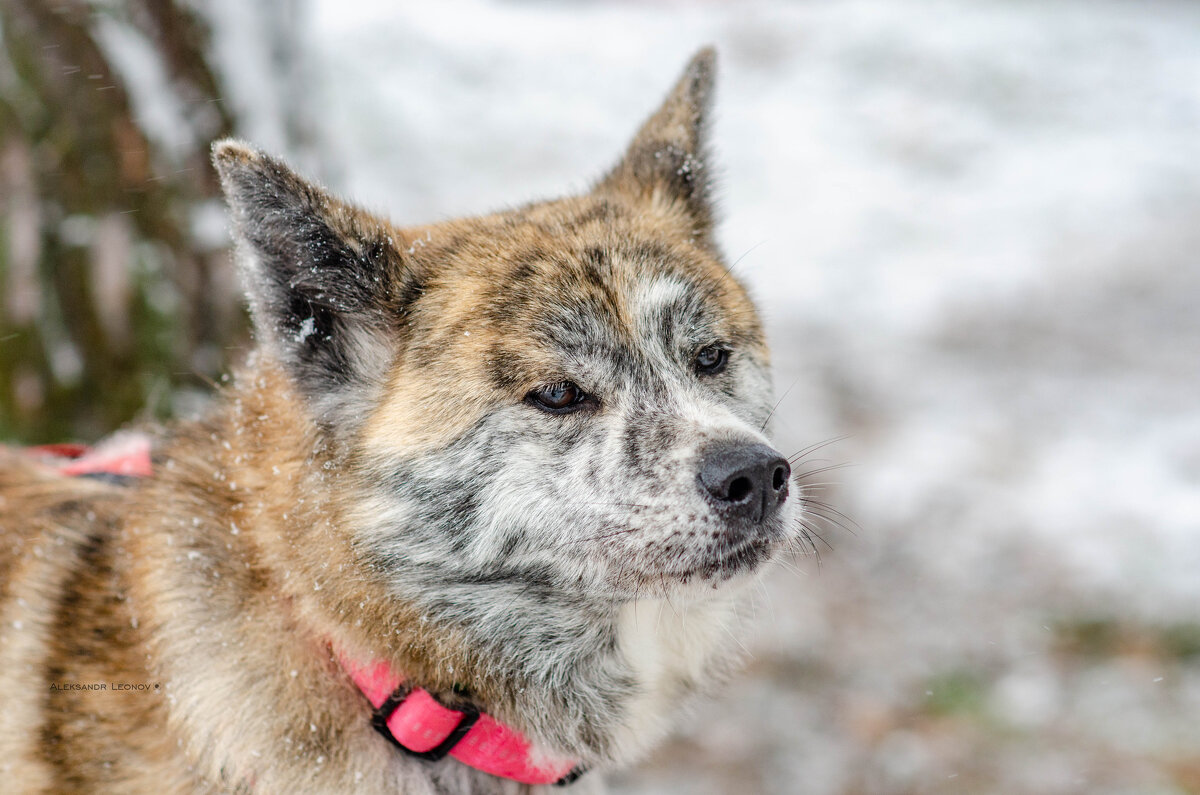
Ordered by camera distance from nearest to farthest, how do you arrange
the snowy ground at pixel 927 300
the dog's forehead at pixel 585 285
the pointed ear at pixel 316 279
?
the pointed ear at pixel 316 279, the dog's forehead at pixel 585 285, the snowy ground at pixel 927 300

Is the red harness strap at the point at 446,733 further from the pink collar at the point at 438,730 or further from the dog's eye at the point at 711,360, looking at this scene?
the dog's eye at the point at 711,360

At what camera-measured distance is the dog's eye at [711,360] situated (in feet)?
8.53

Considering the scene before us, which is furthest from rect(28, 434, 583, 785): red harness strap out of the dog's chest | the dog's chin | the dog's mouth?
the dog's mouth

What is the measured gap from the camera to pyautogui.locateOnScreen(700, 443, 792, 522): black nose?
2.15 meters

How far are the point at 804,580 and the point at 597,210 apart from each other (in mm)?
2820

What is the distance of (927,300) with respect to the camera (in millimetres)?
6984

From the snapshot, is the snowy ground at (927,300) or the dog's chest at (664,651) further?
the snowy ground at (927,300)

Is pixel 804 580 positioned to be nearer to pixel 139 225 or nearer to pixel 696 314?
pixel 696 314

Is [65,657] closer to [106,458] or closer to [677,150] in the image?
[106,458]

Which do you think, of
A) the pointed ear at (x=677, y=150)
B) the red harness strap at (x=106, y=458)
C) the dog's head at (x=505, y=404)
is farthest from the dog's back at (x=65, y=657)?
the pointed ear at (x=677, y=150)

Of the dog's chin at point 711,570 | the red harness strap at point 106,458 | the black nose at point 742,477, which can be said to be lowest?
the dog's chin at point 711,570

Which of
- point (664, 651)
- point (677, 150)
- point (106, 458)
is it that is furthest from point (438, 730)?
point (677, 150)

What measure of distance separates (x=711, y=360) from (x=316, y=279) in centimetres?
106

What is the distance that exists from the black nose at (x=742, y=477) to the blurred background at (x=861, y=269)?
0.83m
